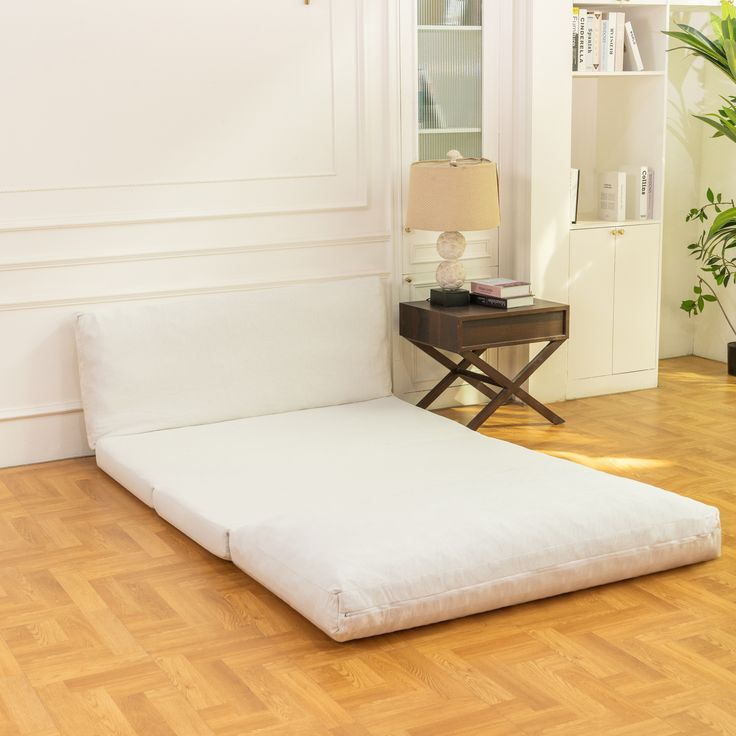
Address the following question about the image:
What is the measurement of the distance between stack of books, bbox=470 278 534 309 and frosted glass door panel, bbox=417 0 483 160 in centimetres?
68

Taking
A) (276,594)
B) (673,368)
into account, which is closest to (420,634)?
Result: (276,594)

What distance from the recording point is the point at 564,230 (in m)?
5.58

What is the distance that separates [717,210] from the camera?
630 centimetres

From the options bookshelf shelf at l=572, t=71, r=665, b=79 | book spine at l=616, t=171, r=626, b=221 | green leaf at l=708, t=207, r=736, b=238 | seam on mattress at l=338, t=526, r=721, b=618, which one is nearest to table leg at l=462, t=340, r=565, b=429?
book spine at l=616, t=171, r=626, b=221

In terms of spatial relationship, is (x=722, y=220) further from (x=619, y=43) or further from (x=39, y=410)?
(x=39, y=410)

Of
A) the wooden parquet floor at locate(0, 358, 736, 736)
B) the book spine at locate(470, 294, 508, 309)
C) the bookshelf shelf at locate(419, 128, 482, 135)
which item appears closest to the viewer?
the wooden parquet floor at locate(0, 358, 736, 736)

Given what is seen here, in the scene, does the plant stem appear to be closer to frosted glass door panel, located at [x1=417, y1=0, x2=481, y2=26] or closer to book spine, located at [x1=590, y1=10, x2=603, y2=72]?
book spine, located at [x1=590, y1=10, x2=603, y2=72]

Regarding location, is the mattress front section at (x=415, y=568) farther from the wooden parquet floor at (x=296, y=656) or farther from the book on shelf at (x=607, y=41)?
the book on shelf at (x=607, y=41)

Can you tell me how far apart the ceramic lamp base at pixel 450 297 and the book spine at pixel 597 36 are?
1343 millimetres

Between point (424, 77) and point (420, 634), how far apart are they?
2975 mm

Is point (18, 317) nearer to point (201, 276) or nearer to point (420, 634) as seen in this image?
point (201, 276)

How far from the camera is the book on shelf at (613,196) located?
5.75 metres

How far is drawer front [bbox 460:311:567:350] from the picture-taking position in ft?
16.4

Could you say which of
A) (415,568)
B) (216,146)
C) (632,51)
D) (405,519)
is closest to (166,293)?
(216,146)
